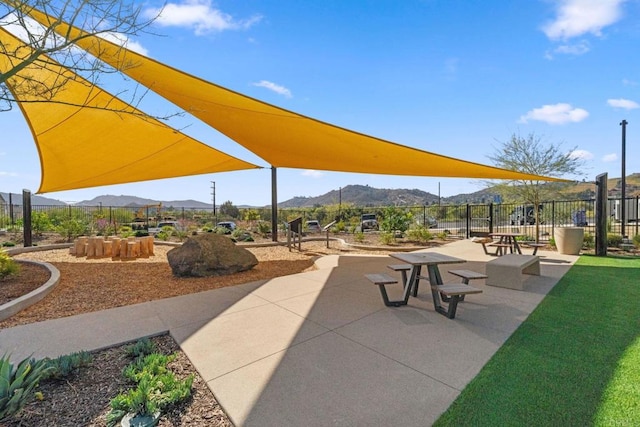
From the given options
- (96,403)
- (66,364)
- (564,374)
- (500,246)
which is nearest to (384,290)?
(564,374)

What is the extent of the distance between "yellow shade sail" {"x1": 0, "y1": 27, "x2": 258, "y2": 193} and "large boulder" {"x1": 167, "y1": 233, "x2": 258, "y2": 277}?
93.0 inches

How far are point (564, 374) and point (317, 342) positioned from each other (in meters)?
1.90

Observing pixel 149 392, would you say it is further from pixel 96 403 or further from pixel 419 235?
pixel 419 235

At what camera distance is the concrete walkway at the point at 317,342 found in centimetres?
189

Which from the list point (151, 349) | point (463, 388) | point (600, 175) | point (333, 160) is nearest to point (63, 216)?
point (333, 160)

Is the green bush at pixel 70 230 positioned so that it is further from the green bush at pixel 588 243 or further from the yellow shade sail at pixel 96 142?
the green bush at pixel 588 243

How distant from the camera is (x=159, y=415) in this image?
179 centimetres

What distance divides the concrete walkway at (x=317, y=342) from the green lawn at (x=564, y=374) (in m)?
0.14

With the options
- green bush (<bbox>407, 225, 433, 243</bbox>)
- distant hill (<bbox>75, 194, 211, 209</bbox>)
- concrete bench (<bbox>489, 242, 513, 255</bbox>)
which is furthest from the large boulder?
distant hill (<bbox>75, 194, 211, 209</bbox>)

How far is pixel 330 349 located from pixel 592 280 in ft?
16.3

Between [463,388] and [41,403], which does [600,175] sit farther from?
[41,403]

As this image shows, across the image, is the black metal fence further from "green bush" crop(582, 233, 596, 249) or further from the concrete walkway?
the concrete walkway

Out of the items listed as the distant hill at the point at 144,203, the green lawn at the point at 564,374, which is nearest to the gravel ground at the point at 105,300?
the green lawn at the point at 564,374

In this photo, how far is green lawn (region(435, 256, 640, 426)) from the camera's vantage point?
5.73 feet
